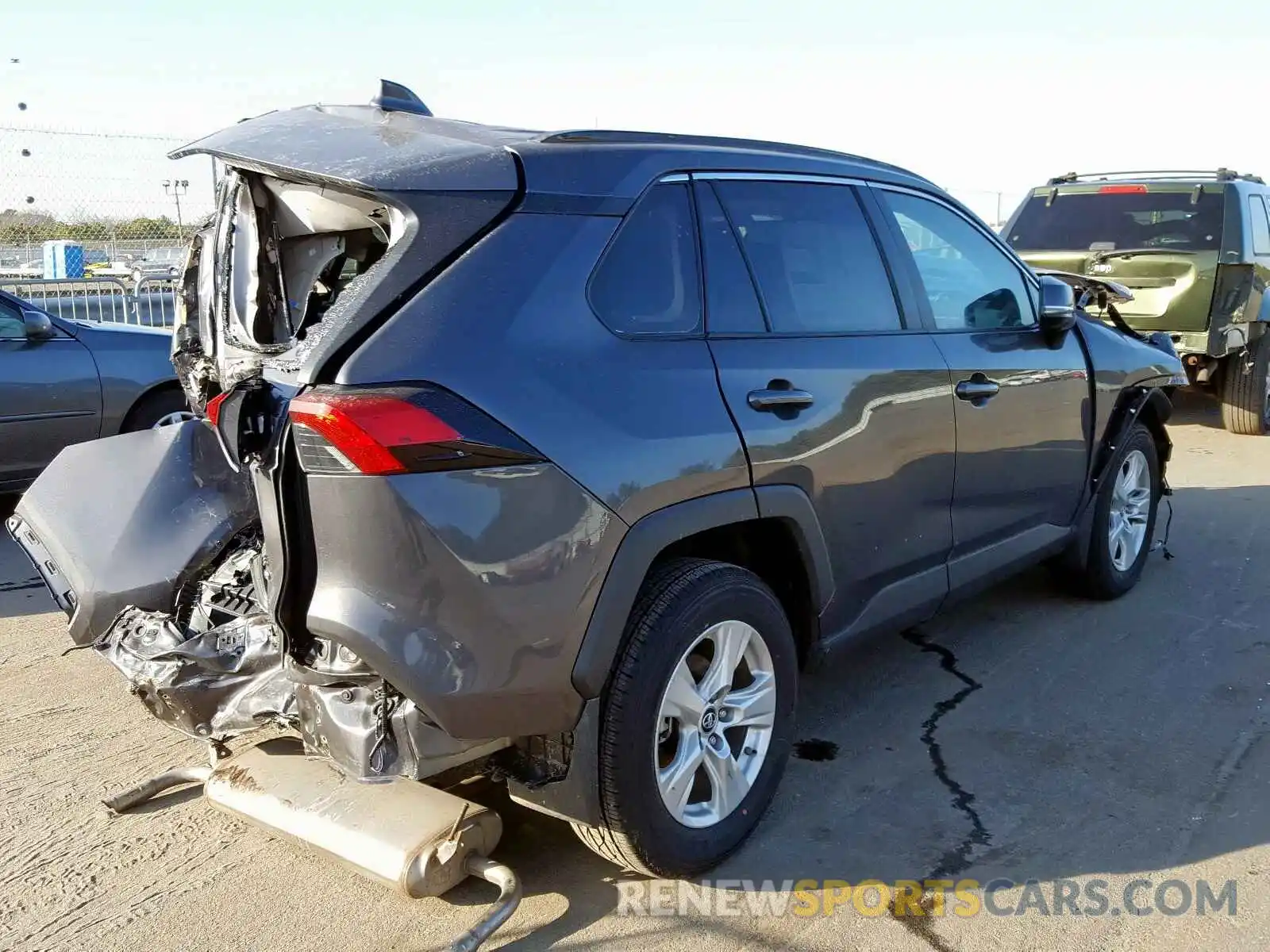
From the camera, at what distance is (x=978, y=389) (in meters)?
3.97

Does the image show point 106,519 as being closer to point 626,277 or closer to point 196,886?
point 196,886

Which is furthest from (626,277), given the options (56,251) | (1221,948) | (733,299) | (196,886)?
(56,251)

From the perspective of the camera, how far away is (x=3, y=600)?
17.7ft

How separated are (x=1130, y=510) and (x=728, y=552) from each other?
2943 millimetres

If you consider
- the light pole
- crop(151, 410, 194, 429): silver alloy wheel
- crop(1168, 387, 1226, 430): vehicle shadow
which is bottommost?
crop(1168, 387, 1226, 430): vehicle shadow

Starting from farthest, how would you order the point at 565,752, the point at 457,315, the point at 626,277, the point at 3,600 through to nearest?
1. the point at 3,600
2. the point at 626,277
3. the point at 565,752
4. the point at 457,315

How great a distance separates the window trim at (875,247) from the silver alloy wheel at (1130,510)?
1898 mm

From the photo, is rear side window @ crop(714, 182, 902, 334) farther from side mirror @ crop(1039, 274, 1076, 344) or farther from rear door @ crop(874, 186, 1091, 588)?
side mirror @ crop(1039, 274, 1076, 344)

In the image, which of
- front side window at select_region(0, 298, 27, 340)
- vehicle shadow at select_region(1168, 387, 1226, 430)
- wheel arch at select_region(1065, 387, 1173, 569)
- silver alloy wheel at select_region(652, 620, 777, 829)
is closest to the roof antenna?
silver alloy wheel at select_region(652, 620, 777, 829)

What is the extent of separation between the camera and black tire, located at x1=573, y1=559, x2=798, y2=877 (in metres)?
2.76

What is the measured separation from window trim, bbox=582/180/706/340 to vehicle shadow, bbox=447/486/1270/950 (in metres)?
1.19

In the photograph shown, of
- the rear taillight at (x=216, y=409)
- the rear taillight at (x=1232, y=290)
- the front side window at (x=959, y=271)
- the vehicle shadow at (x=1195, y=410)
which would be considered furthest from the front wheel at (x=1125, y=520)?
the vehicle shadow at (x=1195, y=410)

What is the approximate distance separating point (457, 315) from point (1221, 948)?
237cm

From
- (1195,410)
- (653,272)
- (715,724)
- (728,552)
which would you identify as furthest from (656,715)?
(1195,410)
